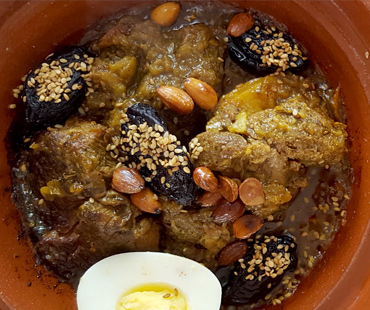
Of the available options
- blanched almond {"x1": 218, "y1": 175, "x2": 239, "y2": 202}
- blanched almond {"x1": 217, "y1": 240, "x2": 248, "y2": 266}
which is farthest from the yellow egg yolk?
blanched almond {"x1": 218, "y1": 175, "x2": 239, "y2": 202}

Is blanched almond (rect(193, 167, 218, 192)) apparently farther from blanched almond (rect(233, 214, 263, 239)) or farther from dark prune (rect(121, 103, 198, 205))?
blanched almond (rect(233, 214, 263, 239))

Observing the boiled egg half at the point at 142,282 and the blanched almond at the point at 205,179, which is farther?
the boiled egg half at the point at 142,282

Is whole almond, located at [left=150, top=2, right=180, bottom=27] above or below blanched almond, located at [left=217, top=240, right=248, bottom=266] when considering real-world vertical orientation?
above

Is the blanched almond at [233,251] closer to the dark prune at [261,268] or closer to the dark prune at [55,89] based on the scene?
the dark prune at [261,268]

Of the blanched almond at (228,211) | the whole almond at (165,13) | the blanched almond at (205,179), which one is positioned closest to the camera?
the blanched almond at (205,179)

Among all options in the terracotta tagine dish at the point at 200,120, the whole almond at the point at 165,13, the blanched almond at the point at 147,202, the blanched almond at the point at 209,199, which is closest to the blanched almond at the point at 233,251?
the terracotta tagine dish at the point at 200,120

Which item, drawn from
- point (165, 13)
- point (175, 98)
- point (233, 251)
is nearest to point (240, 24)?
point (165, 13)
